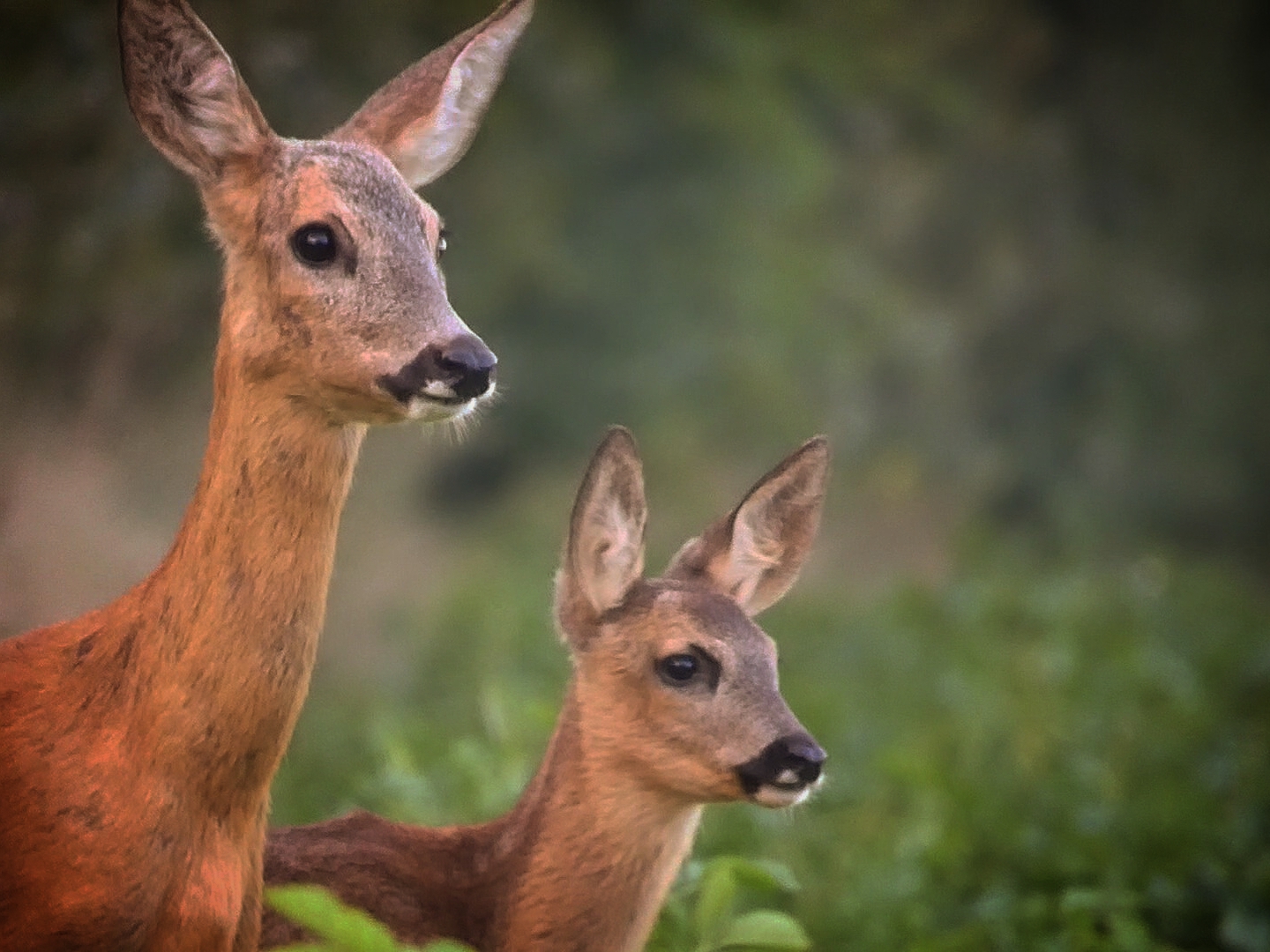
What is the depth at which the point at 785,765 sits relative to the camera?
13.4ft

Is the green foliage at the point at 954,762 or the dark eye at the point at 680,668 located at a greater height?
the dark eye at the point at 680,668

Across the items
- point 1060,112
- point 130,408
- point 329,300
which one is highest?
point 1060,112

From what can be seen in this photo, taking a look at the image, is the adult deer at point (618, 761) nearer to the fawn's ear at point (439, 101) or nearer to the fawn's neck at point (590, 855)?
the fawn's neck at point (590, 855)

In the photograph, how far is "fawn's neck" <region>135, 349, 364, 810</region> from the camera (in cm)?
344

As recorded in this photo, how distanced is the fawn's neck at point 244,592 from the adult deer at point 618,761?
0.71 m

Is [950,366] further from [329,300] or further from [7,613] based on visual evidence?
[329,300]

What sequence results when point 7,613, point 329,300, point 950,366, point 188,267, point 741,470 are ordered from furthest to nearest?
point 950,366, point 741,470, point 188,267, point 7,613, point 329,300

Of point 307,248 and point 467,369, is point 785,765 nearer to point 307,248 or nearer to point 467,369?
point 467,369

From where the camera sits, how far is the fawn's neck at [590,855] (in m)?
4.18

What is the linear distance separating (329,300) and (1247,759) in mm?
4609

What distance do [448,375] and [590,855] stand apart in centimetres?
137

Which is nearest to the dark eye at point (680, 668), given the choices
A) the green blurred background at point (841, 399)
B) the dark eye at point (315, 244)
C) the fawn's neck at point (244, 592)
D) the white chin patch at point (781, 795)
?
the white chin patch at point (781, 795)

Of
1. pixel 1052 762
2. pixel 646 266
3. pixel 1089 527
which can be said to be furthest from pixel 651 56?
pixel 1089 527

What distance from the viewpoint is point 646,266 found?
34.4 ft
